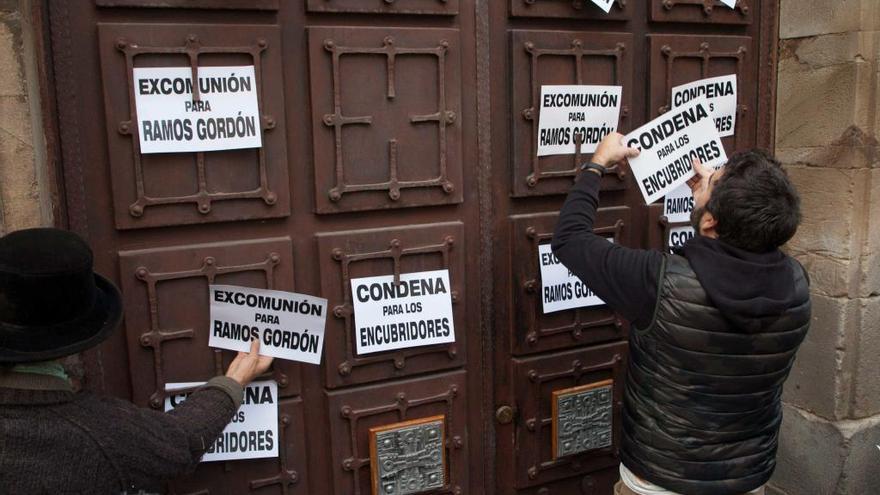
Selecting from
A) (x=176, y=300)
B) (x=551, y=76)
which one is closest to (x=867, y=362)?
(x=551, y=76)

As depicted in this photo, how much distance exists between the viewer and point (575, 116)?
2.85 meters

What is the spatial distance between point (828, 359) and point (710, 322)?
4.89ft

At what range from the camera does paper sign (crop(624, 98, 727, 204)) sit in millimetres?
2600

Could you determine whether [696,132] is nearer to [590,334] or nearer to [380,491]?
[590,334]

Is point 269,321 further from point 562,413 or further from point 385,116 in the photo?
point 562,413

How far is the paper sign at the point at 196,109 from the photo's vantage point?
2.20m

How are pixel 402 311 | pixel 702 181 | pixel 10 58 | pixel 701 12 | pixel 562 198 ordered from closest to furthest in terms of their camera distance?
pixel 10 58, pixel 702 181, pixel 402 311, pixel 562 198, pixel 701 12

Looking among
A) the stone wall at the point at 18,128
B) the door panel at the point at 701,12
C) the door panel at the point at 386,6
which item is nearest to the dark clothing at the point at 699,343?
the door panel at the point at 386,6

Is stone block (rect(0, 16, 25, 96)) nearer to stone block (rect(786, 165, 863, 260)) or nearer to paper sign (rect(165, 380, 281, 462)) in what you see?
paper sign (rect(165, 380, 281, 462))

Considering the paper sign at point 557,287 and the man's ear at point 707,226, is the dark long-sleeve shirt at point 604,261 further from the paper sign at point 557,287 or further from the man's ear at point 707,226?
the paper sign at point 557,287

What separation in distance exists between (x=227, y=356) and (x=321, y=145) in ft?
2.38

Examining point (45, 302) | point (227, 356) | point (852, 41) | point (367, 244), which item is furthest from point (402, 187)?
point (852, 41)

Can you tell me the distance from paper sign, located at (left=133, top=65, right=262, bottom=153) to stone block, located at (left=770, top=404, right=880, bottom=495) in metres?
2.64

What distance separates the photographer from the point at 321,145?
2455mm
